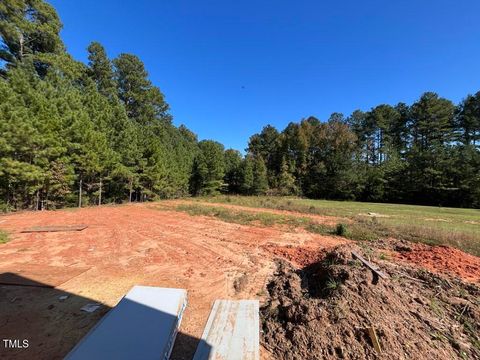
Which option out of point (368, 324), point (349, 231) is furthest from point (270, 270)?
point (349, 231)

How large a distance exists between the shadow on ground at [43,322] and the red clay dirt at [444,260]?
6.31m

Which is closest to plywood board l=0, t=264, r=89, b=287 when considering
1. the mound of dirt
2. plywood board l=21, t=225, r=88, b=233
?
plywood board l=21, t=225, r=88, b=233

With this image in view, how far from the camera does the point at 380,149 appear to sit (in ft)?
158

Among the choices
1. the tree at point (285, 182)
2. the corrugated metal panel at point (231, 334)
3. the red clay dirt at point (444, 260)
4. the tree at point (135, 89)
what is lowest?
the corrugated metal panel at point (231, 334)


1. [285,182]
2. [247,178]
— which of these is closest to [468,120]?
[285,182]

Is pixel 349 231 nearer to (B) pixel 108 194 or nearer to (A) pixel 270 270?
(A) pixel 270 270

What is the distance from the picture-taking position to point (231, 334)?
3.38m

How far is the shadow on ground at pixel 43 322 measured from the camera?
328cm

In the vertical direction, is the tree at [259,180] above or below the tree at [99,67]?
below

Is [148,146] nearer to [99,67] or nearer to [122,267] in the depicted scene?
[99,67]

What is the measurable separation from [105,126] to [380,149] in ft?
152

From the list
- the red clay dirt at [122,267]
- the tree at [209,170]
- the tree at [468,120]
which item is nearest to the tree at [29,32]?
the red clay dirt at [122,267]

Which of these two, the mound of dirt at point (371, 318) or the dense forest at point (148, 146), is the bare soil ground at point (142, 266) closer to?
the mound of dirt at point (371, 318)

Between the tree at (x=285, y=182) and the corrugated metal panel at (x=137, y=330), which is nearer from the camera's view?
the corrugated metal panel at (x=137, y=330)
